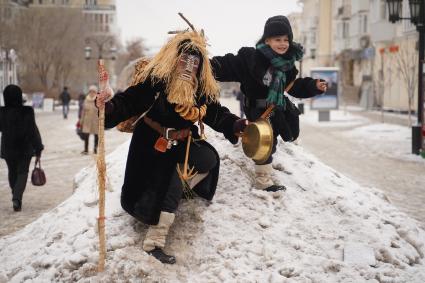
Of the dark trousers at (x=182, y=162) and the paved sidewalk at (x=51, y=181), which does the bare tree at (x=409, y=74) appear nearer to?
the paved sidewalk at (x=51, y=181)

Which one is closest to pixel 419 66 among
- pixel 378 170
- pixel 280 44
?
pixel 378 170

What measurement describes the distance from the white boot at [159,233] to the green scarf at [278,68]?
1459mm

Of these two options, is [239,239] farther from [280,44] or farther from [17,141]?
[17,141]

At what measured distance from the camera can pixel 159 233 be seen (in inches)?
151

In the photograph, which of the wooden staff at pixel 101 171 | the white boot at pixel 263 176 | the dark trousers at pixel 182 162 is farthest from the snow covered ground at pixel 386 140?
the wooden staff at pixel 101 171

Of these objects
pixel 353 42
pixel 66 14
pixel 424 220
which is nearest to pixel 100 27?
pixel 66 14

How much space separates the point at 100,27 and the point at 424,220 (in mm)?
36035

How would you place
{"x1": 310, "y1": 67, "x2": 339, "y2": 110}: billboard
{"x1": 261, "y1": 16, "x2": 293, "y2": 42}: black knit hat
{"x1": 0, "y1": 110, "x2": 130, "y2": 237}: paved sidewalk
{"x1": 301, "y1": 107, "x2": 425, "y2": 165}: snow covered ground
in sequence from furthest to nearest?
{"x1": 310, "y1": 67, "x2": 339, "y2": 110}: billboard < {"x1": 301, "y1": 107, "x2": 425, "y2": 165}: snow covered ground < {"x1": 0, "y1": 110, "x2": 130, "y2": 237}: paved sidewalk < {"x1": 261, "y1": 16, "x2": 293, "y2": 42}: black knit hat

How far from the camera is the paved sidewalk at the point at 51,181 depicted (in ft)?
21.8

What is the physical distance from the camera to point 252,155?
4039 mm

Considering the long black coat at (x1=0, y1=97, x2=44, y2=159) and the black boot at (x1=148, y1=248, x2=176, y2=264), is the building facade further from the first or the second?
the black boot at (x1=148, y1=248, x2=176, y2=264)

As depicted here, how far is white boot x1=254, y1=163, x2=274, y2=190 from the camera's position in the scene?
471 centimetres

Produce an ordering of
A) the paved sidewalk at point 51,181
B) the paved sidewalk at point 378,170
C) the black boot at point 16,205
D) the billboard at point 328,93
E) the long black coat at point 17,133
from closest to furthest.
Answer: the paved sidewalk at point 51,181 → the long black coat at point 17,133 → the black boot at point 16,205 → the paved sidewalk at point 378,170 → the billboard at point 328,93

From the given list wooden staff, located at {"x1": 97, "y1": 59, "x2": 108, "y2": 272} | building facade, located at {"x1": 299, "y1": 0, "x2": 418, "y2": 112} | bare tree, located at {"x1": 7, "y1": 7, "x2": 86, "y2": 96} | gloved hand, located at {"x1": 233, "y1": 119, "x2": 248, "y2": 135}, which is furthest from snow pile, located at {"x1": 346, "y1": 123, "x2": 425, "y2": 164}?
bare tree, located at {"x1": 7, "y1": 7, "x2": 86, "y2": 96}
